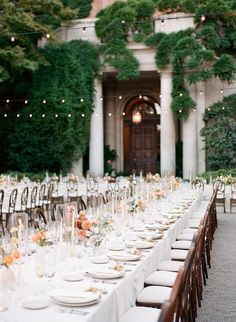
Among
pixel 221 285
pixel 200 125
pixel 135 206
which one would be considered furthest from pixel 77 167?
pixel 221 285

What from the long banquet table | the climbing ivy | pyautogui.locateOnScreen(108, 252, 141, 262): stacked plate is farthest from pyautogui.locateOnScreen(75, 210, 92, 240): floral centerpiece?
the climbing ivy

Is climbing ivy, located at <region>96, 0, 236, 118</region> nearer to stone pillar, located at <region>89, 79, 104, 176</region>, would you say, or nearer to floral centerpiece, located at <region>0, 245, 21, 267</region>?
stone pillar, located at <region>89, 79, 104, 176</region>

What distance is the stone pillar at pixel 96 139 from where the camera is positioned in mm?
24156

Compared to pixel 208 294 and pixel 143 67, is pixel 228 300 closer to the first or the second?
pixel 208 294

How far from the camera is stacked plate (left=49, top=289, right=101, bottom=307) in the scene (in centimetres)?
304

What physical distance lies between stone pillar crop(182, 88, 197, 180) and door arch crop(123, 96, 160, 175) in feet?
13.7

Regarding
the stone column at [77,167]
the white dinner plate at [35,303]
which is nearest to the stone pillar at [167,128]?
the stone column at [77,167]

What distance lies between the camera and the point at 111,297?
3379mm

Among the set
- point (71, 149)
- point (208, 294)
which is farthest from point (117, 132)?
point (208, 294)

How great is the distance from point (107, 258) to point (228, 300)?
7.35 feet

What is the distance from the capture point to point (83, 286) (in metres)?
3.45

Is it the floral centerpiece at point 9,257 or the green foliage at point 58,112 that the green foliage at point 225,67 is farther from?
the floral centerpiece at point 9,257

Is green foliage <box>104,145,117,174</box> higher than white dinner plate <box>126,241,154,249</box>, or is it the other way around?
green foliage <box>104,145,117,174</box>

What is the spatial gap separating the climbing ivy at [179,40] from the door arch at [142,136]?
186 inches
